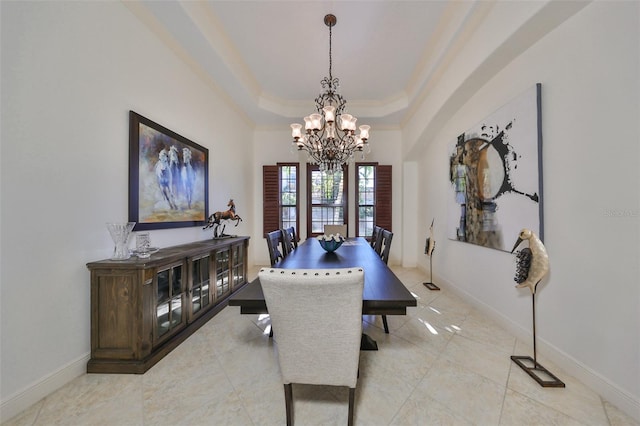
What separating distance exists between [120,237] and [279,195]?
3287 millimetres

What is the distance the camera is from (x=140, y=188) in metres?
2.18

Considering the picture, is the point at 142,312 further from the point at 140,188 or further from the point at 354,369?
the point at 354,369

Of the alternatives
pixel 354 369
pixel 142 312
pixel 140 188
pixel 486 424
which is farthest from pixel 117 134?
pixel 486 424

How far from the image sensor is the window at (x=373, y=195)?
16.2 feet

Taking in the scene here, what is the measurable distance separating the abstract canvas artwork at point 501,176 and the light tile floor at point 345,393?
1.13 m

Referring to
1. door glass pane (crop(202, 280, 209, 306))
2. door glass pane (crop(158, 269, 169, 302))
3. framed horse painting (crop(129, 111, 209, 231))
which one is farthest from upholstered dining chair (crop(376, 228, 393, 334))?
framed horse painting (crop(129, 111, 209, 231))

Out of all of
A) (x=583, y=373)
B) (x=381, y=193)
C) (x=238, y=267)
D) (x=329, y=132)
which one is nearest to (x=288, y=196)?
(x=381, y=193)

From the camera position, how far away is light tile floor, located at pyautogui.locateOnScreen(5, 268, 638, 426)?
1345 mm

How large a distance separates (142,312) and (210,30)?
2912 millimetres

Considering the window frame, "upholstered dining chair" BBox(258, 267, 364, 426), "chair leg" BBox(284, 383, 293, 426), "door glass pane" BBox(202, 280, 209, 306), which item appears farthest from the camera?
the window frame

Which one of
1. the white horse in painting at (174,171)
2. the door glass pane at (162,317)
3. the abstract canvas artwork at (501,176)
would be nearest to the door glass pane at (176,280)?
the door glass pane at (162,317)

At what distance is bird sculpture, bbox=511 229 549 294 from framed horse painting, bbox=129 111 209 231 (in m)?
3.27

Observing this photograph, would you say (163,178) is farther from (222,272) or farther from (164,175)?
(222,272)

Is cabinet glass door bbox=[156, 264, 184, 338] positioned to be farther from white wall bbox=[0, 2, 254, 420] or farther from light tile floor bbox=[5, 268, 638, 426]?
white wall bbox=[0, 2, 254, 420]
